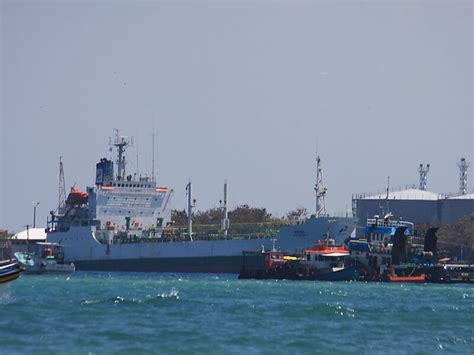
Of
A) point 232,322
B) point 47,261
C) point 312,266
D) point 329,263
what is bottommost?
point 232,322

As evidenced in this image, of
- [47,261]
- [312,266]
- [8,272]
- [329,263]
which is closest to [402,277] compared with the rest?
[329,263]

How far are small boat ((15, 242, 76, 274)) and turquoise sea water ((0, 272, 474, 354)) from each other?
49015mm

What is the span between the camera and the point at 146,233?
140 m

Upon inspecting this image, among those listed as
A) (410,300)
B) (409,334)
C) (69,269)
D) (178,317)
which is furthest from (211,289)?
(69,269)

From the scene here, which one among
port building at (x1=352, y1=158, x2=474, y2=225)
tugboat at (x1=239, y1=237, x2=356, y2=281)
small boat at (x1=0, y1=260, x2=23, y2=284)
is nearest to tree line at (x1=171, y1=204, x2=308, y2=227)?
port building at (x1=352, y1=158, x2=474, y2=225)

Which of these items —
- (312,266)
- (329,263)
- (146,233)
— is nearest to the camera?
(312,266)

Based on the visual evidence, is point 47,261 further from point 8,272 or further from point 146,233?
point 8,272

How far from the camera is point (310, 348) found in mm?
44500

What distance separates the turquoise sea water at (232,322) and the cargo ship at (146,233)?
150ft

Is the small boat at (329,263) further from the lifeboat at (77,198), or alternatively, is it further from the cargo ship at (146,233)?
the lifeboat at (77,198)

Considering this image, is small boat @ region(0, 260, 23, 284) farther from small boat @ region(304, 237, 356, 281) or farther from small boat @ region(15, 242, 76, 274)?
small boat @ region(15, 242, 76, 274)

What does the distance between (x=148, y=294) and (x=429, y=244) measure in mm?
41945

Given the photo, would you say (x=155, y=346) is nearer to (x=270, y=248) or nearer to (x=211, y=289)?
(x=211, y=289)

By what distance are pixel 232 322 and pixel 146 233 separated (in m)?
88.0
